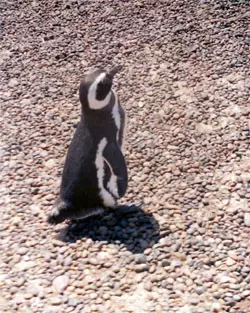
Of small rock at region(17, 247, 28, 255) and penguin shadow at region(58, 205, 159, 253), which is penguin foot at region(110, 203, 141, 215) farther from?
small rock at region(17, 247, 28, 255)

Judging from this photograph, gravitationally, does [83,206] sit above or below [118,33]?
below

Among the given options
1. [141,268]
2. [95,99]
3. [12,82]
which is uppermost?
[12,82]

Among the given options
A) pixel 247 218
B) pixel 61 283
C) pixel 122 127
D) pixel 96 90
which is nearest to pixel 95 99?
pixel 96 90

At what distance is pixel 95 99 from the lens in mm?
3668

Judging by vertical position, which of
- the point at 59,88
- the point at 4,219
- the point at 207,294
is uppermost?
the point at 59,88

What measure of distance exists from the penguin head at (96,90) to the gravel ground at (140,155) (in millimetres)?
718

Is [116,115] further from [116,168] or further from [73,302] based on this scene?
[73,302]

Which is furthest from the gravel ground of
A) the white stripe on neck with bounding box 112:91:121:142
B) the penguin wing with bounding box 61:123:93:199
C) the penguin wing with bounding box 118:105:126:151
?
the white stripe on neck with bounding box 112:91:121:142

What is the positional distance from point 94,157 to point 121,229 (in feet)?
1.54

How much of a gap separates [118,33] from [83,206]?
8.64ft

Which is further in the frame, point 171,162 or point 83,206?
point 171,162

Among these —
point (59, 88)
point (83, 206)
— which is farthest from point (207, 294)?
point (59, 88)

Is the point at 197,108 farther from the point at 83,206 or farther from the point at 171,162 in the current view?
the point at 83,206

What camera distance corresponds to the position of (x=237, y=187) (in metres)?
4.24
